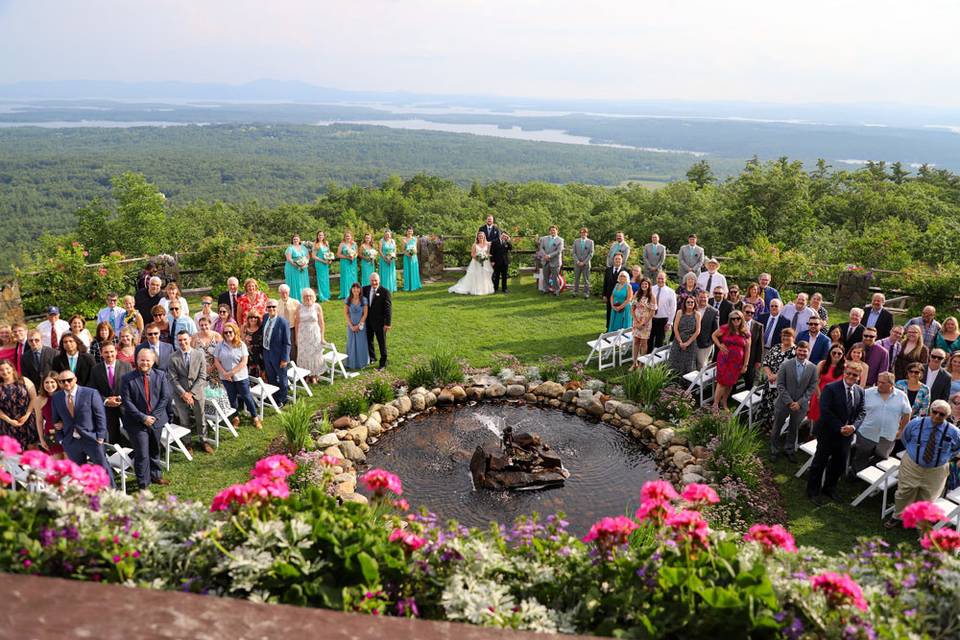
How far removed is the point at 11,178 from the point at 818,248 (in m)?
134

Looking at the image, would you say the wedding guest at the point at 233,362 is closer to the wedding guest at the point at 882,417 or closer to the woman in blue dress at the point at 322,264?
the woman in blue dress at the point at 322,264

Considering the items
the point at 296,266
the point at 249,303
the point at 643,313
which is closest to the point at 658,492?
the point at 643,313

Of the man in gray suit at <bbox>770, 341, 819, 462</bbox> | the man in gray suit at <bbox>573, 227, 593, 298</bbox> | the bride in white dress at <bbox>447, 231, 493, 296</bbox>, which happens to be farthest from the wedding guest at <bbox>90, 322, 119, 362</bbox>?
the man in gray suit at <bbox>573, 227, 593, 298</bbox>

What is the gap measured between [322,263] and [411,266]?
2.10m

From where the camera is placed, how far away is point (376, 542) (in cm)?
363

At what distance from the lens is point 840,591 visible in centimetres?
322

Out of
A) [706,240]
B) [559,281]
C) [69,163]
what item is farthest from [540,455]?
[69,163]

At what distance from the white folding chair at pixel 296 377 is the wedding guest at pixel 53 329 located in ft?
9.37

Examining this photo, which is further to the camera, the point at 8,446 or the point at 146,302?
the point at 146,302

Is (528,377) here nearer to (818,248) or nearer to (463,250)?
(463,250)

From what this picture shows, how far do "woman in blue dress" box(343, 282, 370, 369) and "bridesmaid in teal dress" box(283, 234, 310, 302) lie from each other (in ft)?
12.6

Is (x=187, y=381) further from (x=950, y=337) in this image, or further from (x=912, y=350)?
(x=950, y=337)

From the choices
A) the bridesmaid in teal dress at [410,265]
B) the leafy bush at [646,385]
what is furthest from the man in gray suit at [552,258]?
the leafy bush at [646,385]

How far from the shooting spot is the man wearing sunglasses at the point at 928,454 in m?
6.43
